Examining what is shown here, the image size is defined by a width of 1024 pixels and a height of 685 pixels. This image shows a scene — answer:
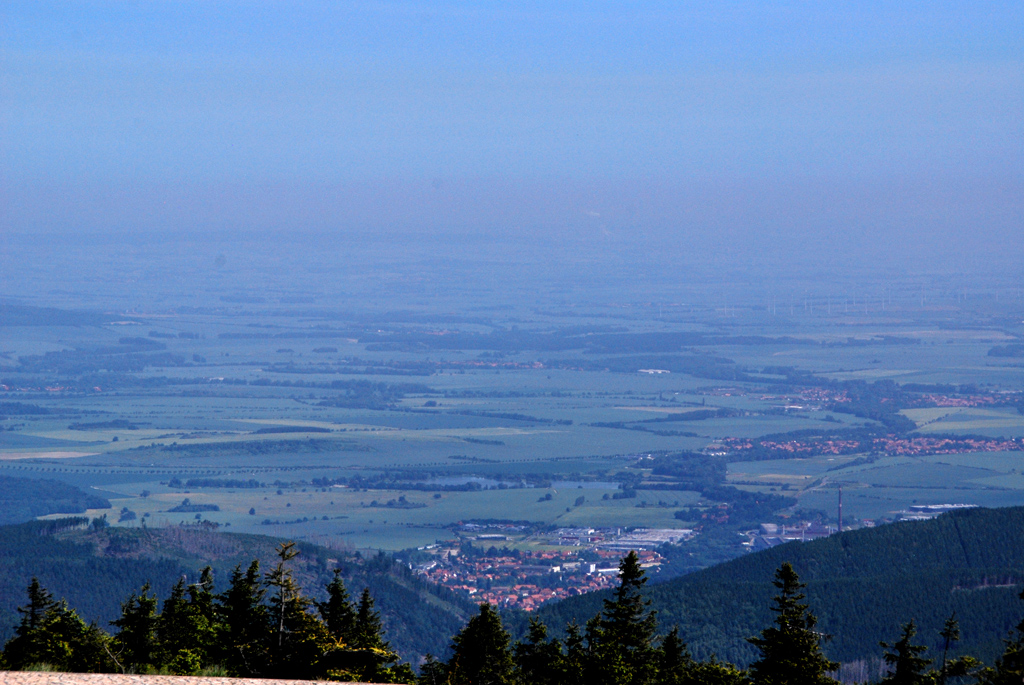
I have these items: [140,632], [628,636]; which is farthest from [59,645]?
[628,636]

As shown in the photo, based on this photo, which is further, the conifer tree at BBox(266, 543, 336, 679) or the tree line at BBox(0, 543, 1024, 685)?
the tree line at BBox(0, 543, 1024, 685)

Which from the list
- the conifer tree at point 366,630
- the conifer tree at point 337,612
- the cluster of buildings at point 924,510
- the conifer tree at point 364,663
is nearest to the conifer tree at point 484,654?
the conifer tree at point 364,663

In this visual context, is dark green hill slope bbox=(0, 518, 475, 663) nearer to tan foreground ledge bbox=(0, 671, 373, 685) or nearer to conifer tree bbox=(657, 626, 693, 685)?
conifer tree bbox=(657, 626, 693, 685)

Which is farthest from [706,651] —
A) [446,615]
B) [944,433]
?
[944,433]

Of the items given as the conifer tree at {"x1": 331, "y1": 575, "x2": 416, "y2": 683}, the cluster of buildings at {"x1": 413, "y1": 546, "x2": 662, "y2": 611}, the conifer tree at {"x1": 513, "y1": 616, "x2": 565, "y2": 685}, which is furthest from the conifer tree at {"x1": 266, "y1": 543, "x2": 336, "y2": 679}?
the cluster of buildings at {"x1": 413, "y1": 546, "x2": 662, "y2": 611}

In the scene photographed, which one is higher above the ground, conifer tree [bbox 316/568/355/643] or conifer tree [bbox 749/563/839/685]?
conifer tree [bbox 316/568/355/643]

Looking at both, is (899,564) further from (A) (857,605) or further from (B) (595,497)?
(B) (595,497)
